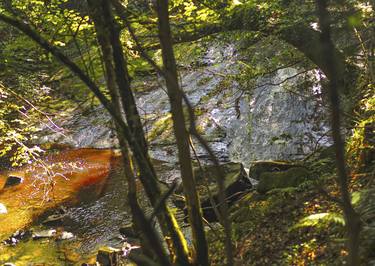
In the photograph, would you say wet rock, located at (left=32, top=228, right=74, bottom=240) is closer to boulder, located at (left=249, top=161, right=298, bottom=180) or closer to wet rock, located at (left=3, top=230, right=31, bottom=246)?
wet rock, located at (left=3, top=230, right=31, bottom=246)

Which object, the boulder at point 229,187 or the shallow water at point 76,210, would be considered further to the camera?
the shallow water at point 76,210

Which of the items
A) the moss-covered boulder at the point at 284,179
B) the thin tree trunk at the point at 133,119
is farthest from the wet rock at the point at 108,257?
the thin tree trunk at the point at 133,119

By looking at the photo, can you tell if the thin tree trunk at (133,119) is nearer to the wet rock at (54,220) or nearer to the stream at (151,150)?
the stream at (151,150)

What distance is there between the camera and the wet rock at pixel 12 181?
14.2 meters

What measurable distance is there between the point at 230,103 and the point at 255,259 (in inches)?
398

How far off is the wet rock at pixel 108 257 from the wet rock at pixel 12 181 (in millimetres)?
6745

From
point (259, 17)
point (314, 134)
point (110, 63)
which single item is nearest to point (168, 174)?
point (314, 134)

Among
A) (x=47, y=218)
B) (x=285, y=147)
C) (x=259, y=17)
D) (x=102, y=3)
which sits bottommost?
(x=47, y=218)

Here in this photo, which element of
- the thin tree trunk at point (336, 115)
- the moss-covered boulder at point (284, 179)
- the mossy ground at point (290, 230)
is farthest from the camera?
the moss-covered boulder at point (284, 179)

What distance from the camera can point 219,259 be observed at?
6.01m

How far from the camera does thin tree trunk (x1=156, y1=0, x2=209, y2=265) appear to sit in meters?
4.05

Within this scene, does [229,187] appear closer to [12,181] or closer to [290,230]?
[290,230]

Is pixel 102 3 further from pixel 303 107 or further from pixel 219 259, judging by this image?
pixel 303 107

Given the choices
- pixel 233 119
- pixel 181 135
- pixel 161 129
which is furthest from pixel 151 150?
pixel 181 135
